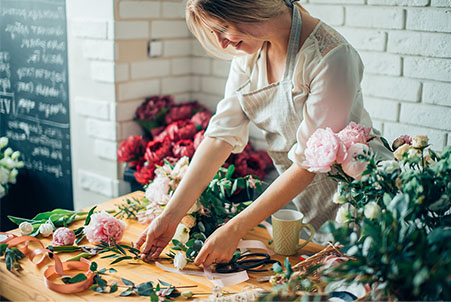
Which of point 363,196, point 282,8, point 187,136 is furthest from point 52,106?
point 363,196

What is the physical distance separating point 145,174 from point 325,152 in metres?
1.13

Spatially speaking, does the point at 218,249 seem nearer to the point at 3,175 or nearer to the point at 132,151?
the point at 132,151

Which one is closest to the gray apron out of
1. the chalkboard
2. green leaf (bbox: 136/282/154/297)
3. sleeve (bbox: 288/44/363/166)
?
sleeve (bbox: 288/44/363/166)

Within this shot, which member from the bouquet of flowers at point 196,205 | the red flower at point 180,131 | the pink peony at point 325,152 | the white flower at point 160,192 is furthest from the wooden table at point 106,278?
the red flower at point 180,131

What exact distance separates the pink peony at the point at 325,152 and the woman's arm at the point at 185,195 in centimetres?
46

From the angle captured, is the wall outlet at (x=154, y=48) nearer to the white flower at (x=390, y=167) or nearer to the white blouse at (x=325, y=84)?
the white blouse at (x=325, y=84)

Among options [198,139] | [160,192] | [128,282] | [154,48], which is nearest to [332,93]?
[160,192]

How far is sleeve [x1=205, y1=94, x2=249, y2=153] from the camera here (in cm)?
→ 147

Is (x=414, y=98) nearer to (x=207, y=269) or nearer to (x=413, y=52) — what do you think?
(x=413, y=52)

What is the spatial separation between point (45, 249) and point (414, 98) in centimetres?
141

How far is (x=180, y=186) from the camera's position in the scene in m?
1.38

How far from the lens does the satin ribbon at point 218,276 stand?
1140mm

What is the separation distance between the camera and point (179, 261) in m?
1.20

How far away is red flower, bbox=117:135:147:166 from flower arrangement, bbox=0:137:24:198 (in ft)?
1.80
